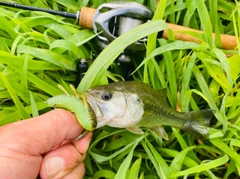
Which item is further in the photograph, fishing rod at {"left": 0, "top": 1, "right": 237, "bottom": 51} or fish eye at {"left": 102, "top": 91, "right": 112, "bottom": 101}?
fishing rod at {"left": 0, "top": 1, "right": 237, "bottom": 51}

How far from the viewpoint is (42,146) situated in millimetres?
1499

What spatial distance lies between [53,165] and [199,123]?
732 millimetres

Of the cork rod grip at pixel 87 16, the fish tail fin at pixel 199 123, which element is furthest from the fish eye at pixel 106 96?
the cork rod grip at pixel 87 16

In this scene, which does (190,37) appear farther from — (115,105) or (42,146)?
(42,146)

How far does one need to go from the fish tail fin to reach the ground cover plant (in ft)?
0.12

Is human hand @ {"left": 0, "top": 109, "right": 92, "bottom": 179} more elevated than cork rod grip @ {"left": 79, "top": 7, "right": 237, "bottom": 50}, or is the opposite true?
cork rod grip @ {"left": 79, "top": 7, "right": 237, "bottom": 50}

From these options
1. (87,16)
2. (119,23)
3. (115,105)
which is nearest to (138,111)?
(115,105)

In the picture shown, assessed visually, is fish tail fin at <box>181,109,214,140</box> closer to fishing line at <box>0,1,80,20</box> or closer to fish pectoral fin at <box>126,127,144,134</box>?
fish pectoral fin at <box>126,127,144,134</box>

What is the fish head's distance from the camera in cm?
149

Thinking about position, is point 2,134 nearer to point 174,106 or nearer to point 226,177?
point 174,106

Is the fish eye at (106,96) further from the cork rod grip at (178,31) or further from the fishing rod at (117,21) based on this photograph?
the cork rod grip at (178,31)

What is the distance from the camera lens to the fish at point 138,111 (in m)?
1.49

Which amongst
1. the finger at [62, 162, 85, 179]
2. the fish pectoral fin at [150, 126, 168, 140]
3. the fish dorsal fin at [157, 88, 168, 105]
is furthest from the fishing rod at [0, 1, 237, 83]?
the finger at [62, 162, 85, 179]

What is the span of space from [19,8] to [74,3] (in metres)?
0.33
